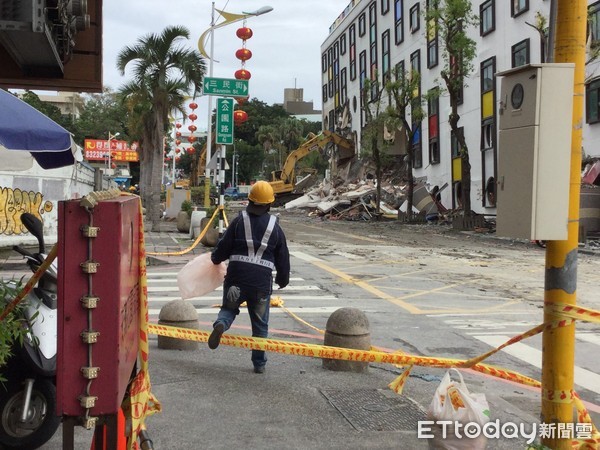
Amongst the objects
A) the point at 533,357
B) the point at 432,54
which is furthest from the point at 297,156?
the point at 533,357

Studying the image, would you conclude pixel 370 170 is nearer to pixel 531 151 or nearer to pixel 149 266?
pixel 149 266

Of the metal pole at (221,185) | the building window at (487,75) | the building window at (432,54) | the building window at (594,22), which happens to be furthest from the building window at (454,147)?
the metal pole at (221,185)

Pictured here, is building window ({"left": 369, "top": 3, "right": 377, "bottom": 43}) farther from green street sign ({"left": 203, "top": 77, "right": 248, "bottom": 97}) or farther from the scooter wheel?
the scooter wheel

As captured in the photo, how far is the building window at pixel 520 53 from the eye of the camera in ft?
95.5

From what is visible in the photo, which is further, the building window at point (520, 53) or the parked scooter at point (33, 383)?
the building window at point (520, 53)

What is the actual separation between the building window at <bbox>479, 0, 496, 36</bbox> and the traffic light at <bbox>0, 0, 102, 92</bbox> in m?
28.9

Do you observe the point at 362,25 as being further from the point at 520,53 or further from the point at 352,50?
the point at 520,53

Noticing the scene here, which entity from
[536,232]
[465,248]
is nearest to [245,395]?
[536,232]

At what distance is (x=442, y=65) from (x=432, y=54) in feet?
5.90

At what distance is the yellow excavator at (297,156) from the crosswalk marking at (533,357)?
4334 cm

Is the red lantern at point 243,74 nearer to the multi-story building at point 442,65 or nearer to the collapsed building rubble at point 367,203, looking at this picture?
the multi-story building at point 442,65

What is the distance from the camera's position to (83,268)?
260 centimetres

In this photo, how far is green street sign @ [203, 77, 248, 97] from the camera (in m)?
17.1

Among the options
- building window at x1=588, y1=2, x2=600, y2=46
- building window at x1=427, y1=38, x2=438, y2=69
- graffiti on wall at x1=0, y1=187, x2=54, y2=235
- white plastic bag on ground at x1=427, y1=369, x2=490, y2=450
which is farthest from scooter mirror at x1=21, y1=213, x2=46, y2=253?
building window at x1=427, y1=38, x2=438, y2=69
